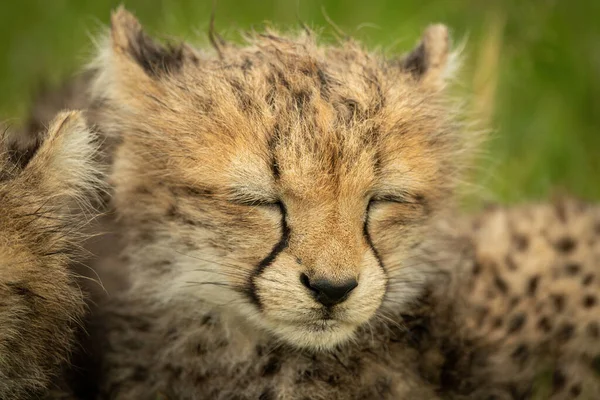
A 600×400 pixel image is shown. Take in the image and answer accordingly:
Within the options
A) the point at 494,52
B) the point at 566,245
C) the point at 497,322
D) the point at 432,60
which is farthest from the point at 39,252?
the point at 494,52

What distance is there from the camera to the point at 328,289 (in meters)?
2.68

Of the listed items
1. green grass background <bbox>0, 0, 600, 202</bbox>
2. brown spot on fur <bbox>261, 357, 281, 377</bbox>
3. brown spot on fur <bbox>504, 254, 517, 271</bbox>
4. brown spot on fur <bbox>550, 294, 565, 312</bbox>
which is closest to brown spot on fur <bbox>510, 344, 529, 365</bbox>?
brown spot on fur <bbox>550, 294, 565, 312</bbox>

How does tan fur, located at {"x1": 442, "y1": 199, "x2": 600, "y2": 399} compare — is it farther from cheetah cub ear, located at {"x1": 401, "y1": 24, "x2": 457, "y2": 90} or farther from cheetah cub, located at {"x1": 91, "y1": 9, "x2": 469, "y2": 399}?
cheetah cub ear, located at {"x1": 401, "y1": 24, "x2": 457, "y2": 90}

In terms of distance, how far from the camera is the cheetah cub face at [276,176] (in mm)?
2781

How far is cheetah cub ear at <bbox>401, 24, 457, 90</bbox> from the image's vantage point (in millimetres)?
3357

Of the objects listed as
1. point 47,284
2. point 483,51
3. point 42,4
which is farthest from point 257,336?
point 42,4

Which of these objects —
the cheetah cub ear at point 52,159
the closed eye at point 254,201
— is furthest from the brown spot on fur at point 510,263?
the cheetah cub ear at point 52,159

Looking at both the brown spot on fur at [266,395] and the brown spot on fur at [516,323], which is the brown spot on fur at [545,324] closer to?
the brown spot on fur at [516,323]

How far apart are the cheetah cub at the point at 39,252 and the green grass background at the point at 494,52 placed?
2057 millimetres

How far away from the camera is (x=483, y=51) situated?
17.1 ft

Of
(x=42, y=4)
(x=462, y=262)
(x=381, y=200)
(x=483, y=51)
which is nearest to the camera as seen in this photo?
(x=381, y=200)

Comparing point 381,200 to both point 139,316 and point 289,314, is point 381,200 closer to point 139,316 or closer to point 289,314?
point 289,314

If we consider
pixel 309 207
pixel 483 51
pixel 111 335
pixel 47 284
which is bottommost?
pixel 111 335

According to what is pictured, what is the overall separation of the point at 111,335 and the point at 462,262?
123 cm
